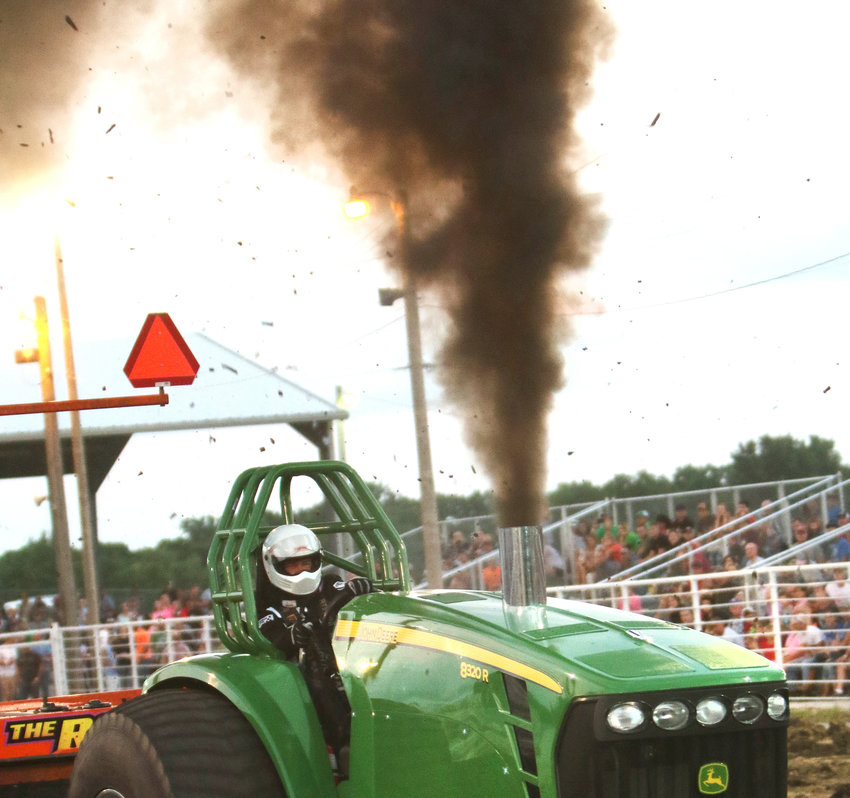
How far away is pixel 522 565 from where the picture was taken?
4.20m

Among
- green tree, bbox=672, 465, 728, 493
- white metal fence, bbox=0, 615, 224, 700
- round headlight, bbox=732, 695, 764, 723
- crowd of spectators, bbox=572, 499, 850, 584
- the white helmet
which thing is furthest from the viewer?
green tree, bbox=672, 465, 728, 493

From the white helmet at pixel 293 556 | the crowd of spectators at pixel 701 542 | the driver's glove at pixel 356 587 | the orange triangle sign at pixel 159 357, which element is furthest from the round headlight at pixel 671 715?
the crowd of spectators at pixel 701 542

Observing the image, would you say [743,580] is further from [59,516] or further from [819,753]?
[59,516]

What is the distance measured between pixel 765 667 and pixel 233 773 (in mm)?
1802

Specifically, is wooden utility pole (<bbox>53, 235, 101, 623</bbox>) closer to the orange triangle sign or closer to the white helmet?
the orange triangle sign

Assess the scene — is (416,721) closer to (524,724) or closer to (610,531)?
(524,724)

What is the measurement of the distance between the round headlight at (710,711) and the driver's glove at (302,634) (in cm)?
153

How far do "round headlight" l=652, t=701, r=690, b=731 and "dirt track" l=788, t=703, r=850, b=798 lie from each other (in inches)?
128

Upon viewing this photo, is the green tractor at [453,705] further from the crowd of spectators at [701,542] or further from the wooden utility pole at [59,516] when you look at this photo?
the wooden utility pole at [59,516]

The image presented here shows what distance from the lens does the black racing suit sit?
14.7 ft

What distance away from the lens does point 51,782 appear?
604cm

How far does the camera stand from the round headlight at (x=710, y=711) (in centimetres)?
371

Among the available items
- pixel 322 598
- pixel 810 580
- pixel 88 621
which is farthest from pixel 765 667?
pixel 88 621

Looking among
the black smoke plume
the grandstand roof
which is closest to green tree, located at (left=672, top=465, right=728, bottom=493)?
the grandstand roof
